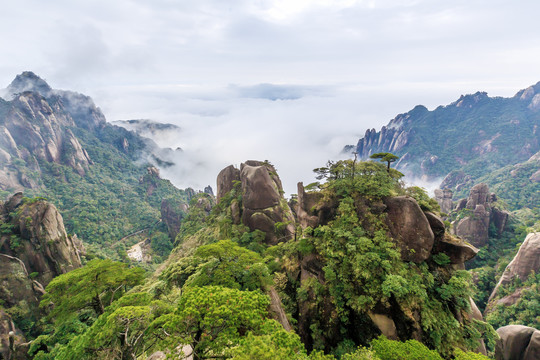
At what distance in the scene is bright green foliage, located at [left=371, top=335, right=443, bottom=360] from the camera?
37.9ft

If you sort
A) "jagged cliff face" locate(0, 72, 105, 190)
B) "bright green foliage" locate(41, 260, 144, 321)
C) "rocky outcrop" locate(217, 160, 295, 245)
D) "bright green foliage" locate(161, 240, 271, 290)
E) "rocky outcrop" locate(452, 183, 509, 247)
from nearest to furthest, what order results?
"bright green foliage" locate(161, 240, 271, 290), "bright green foliage" locate(41, 260, 144, 321), "rocky outcrop" locate(217, 160, 295, 245), "rocky outcrop" locate(452, 183, 509, 247), "jagged cliff face" locate(0, 72, 105, 190)

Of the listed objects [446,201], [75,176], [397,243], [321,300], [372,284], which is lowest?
[446,201]

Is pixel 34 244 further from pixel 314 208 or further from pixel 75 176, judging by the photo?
pixel 75 176

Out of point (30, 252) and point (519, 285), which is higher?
point (30, 252)

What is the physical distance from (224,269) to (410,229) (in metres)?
14.9

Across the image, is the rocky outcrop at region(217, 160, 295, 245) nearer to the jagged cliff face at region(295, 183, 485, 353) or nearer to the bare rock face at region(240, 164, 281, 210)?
the bare rock face at region(240, 164, 281, 210)

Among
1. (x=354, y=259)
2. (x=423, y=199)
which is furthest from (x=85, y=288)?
(x=423, y=199)

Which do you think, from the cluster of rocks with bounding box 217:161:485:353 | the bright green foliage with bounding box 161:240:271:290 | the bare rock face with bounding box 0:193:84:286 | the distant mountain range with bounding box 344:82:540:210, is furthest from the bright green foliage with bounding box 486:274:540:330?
the distant mountain range with bounding box 344:82:540:210

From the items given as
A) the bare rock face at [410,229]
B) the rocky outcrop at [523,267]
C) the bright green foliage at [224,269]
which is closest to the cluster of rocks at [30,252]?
the bright green foliage at [224,269]

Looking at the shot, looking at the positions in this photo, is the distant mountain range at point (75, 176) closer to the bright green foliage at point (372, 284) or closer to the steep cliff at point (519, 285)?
the bright green foliage at point (372, 284)

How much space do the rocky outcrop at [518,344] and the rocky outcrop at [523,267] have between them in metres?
17.0

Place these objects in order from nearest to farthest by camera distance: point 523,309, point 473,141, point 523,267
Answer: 1. point 523,309
2. point 523,267
3. point 473,141

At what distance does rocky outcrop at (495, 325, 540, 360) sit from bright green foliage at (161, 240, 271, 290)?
25.5m

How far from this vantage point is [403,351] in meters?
11.9
